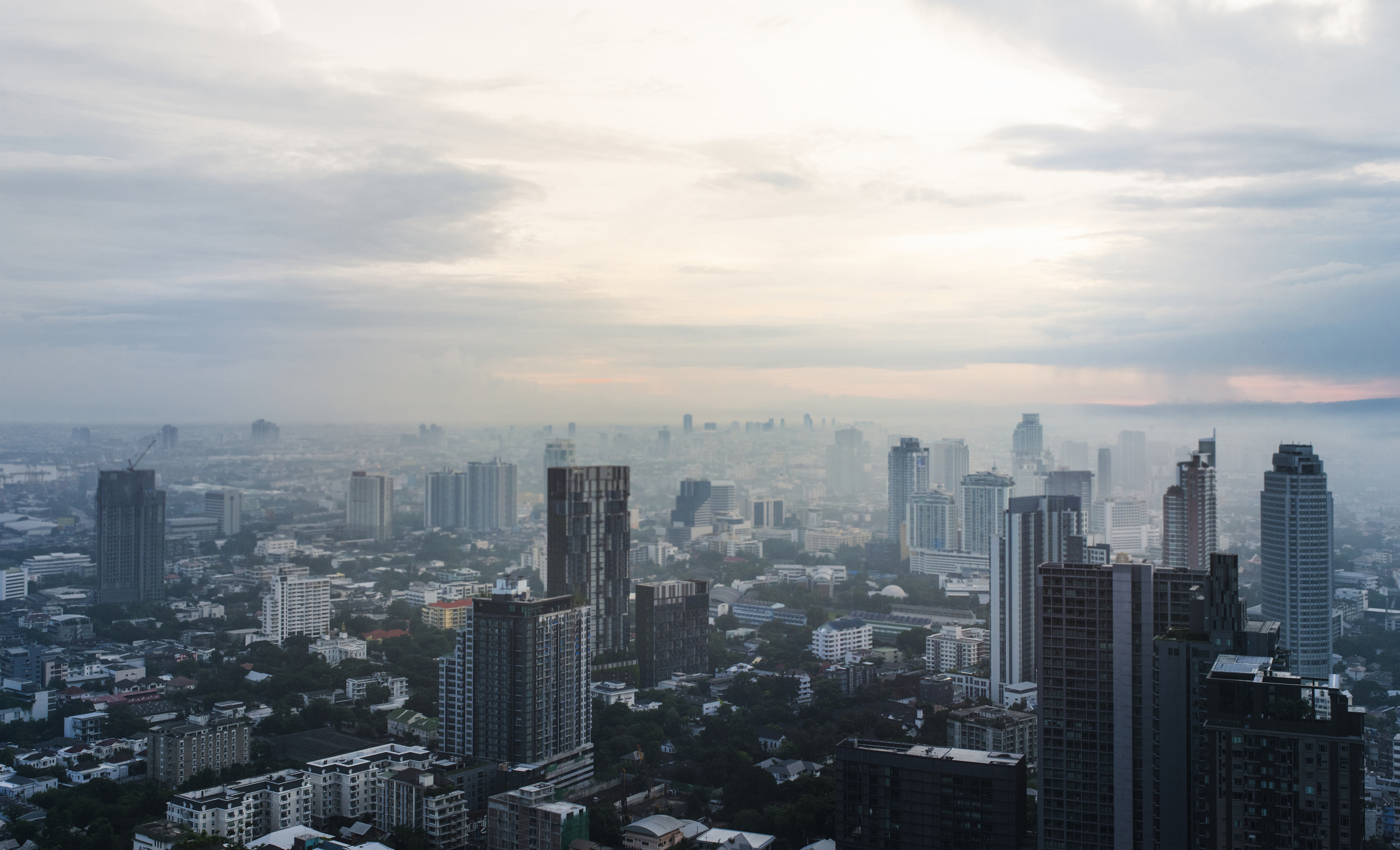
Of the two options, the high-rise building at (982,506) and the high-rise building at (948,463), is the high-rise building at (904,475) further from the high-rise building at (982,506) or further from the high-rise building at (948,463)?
the high-rise building at (982,506)

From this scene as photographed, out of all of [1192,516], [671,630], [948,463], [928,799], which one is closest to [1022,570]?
[1192,516]

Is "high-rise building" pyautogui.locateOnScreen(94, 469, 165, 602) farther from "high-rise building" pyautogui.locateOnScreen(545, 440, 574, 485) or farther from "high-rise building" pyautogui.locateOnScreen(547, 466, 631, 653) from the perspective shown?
"high-rise building" pyautogui.locateOnScreen(545, 440, 574, 485)

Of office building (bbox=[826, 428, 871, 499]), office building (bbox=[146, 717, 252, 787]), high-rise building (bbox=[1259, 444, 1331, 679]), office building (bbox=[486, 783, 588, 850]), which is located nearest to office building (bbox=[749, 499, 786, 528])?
office building (bbox=[826, 428, 871, 499])

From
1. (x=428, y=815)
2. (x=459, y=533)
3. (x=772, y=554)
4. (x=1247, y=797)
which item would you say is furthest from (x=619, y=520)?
(x=459, y=533)

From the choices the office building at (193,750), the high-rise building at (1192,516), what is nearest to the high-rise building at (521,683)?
the office building at (193,750)

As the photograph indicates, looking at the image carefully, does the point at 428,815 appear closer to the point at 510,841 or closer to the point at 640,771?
the point at 510,841
